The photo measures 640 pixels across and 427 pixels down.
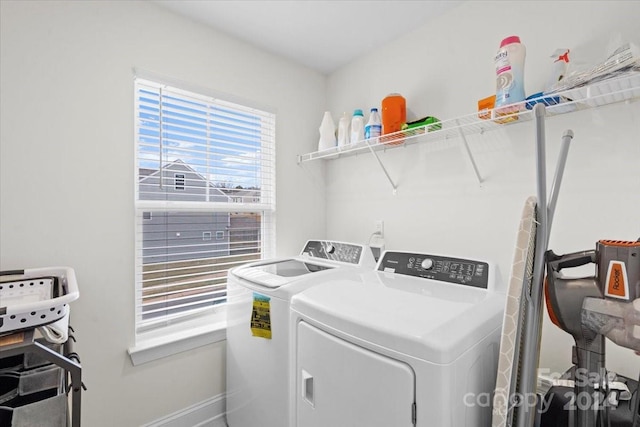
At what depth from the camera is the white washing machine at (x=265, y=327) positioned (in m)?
1.34

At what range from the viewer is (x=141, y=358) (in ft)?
5.32

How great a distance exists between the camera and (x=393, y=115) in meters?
1.86

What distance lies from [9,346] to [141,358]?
89 centimetres

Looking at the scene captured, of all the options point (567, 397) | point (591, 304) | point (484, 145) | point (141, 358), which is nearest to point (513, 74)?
point (484, 145)

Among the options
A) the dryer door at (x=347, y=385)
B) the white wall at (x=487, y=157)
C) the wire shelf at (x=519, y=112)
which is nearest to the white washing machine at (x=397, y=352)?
the dryer door at (x=347, y=385)

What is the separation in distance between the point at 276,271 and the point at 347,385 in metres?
0.89

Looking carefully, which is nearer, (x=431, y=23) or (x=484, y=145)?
(x=484, y=145)

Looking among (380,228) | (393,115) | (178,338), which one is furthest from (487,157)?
(178,338)

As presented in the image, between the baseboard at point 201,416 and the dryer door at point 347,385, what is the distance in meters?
0.98

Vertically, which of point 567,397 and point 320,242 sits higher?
point 320,242

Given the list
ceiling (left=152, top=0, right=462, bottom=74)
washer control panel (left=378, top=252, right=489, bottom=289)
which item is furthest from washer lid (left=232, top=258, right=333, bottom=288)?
ceiling (left=152, top=0, right=462, bottom=74)

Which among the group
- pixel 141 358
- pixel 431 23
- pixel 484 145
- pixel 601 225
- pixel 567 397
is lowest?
pixel 141 358

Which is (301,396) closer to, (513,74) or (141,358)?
(141,358)

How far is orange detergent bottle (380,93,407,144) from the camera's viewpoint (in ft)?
6.09
